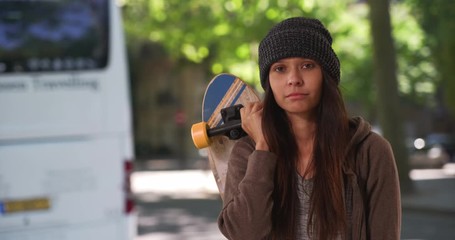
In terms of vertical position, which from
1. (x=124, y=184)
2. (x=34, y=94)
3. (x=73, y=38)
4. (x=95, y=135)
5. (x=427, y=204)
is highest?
(x=73, y=38)

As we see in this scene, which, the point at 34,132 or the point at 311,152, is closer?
the point at 311,152

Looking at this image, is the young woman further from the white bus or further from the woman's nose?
the white bus

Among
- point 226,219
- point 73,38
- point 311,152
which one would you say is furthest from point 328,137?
point 73,38

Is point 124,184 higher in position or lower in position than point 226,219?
lower

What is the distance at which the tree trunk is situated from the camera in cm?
1673

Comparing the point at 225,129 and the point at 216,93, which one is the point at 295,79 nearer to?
the point at 225,129

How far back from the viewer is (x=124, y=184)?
708cm

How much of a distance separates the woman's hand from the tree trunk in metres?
15.2

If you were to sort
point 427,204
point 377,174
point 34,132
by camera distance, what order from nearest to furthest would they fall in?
1. point 377,174
2. point 34,132
3. point 427,204

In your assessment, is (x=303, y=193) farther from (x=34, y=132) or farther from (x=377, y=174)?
(x=34, y=132)

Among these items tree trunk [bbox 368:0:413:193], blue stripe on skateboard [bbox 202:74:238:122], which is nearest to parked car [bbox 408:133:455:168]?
tree trunk [bbox 368:0:413:193]

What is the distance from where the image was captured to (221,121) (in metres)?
2.22

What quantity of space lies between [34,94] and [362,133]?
217 inches

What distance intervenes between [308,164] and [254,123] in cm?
19
